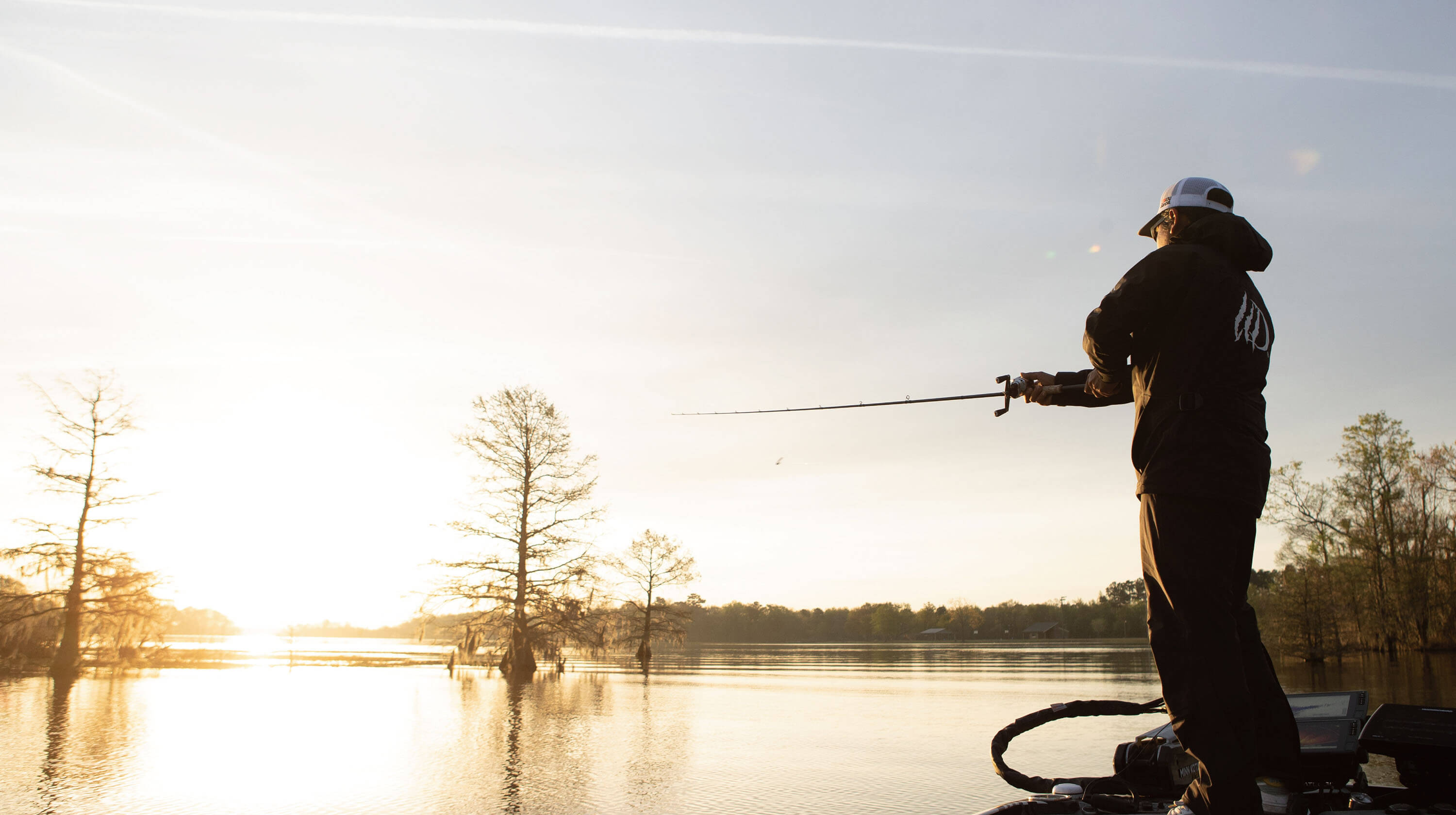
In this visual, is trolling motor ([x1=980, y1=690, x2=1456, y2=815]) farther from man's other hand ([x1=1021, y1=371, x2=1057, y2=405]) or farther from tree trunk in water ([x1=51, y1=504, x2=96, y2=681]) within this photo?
tree trunk in water ([x1=51, y1=504, x2=96, y2=681])

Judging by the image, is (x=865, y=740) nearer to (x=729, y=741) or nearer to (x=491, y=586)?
(x=729, y=741)

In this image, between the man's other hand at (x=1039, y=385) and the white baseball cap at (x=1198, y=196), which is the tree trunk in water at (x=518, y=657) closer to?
the man's other hand at (x=1039, y=385)

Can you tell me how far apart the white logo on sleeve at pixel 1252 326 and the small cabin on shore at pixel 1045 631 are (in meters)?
124

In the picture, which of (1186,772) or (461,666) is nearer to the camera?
(1186,772)

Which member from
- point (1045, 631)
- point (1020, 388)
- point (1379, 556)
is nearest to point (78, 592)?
point (1020, 388)

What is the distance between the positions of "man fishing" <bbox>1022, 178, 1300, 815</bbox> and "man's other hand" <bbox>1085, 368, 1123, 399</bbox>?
0.48 ft

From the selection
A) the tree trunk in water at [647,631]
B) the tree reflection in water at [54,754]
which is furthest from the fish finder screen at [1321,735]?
the tree trunk in water at [647,631]

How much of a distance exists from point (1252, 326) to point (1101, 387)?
1.54 ft

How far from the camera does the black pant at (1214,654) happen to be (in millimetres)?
2139

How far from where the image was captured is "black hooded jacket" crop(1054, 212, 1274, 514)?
2295 millimetres

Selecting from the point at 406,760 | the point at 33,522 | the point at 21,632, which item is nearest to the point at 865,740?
the point at 406,760

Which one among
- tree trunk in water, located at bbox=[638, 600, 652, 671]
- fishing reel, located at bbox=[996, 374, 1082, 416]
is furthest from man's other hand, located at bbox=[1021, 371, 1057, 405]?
tree trunk in water, located at bbox=[638, 600, 652, 671]

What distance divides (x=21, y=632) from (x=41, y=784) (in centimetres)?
2563

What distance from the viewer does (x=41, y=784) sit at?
6641 millimetres
